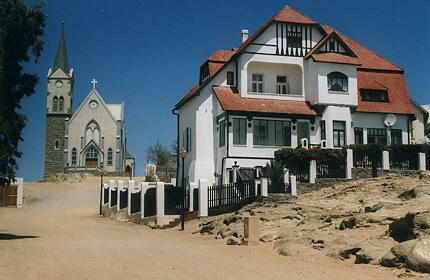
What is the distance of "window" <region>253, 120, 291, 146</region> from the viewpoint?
36500 millimetres

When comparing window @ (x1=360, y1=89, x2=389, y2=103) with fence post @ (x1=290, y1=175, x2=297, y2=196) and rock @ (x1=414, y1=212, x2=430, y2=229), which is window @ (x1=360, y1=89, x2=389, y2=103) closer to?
fence post @ (x1=290, y1=175, x2=297, y2=196)

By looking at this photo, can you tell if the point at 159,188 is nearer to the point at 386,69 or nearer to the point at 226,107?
the point at 226,107

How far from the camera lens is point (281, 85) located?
39.1m

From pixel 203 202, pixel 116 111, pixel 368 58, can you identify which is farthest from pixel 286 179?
pixel 116 111

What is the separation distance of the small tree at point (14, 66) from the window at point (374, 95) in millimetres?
24563

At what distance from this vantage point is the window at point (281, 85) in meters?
39.0

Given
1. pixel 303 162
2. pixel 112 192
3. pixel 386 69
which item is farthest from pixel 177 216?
pixel 386 69

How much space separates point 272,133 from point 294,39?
6.79 meters

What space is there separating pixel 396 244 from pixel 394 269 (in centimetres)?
144

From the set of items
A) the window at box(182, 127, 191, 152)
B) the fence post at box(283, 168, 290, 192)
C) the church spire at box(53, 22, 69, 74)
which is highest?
the church spire at box(53, 22, 69, 74)

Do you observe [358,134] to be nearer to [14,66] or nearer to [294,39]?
[294,39]

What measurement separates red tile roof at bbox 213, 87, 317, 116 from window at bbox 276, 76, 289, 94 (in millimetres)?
1083

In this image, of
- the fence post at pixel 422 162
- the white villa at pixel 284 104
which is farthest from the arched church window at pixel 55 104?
the fence post at pixel 422 162

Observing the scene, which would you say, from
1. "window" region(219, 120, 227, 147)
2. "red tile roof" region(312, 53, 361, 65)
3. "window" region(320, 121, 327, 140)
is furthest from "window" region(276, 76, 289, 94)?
"window" region(219, 120, 227, 147)
